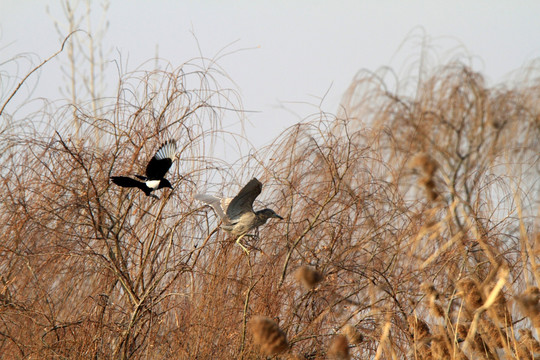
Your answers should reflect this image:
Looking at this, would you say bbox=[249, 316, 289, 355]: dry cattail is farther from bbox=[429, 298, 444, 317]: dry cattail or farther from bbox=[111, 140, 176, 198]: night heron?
bbox=[111, 140, 176, 198]: night heron

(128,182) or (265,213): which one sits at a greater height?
(128,182)

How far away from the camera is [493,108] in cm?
537

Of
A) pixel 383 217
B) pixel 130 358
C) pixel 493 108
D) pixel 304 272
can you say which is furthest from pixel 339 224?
pixel 493 108

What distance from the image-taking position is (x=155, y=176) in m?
2.67

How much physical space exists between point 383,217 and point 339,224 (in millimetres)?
304

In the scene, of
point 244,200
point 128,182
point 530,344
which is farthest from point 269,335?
point 128,182

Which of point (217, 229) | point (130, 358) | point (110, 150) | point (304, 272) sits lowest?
point (304, 272)

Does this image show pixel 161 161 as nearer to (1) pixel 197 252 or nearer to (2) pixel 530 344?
(1) pixel 197 252

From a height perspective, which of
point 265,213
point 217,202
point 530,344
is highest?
point 217,202

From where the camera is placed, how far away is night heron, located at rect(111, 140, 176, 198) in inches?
103

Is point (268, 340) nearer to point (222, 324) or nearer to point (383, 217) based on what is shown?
point (222, 324)

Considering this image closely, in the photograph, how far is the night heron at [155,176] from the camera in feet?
8.56

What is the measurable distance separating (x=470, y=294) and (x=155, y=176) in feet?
4.40

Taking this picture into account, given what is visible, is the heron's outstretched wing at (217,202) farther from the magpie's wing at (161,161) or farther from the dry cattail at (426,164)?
the dry cattail at (426,164)
